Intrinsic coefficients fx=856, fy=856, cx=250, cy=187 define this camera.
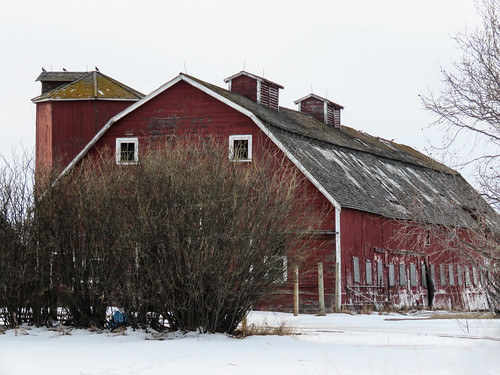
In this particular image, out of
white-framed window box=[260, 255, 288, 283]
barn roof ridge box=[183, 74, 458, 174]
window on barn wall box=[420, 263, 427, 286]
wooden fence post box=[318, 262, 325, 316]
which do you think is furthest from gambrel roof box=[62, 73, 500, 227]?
white-framed window box=[260, 255, 288, 283]

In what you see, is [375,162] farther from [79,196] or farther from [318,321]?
[79,196]

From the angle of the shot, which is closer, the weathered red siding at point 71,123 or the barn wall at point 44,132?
the weathered red siding at point 71,123

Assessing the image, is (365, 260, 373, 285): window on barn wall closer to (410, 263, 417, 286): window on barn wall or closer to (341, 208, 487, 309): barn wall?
(341, 208, 487, 309): barn wall

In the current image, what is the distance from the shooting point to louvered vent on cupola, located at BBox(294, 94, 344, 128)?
36969mm

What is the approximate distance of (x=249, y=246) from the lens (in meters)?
14.4

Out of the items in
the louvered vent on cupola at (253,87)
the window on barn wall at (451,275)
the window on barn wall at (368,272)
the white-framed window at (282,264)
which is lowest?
the window on barn wall at (451,275)

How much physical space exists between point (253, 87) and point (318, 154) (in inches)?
203

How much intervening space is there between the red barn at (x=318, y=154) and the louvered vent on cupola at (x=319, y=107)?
0.04 metres

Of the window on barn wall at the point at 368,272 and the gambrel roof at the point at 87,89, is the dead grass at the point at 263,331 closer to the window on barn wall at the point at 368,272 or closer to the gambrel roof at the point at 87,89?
the window on barn wall at the point at 368,272

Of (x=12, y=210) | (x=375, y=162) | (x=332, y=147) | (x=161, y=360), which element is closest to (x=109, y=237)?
(x=12, y=210)

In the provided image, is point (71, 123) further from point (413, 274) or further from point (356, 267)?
point (413, 274)

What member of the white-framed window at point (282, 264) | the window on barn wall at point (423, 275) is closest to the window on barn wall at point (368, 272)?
the window on barn wall at point (423, 275)

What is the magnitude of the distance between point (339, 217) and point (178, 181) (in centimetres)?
1166

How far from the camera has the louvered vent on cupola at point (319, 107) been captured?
1455 inches
